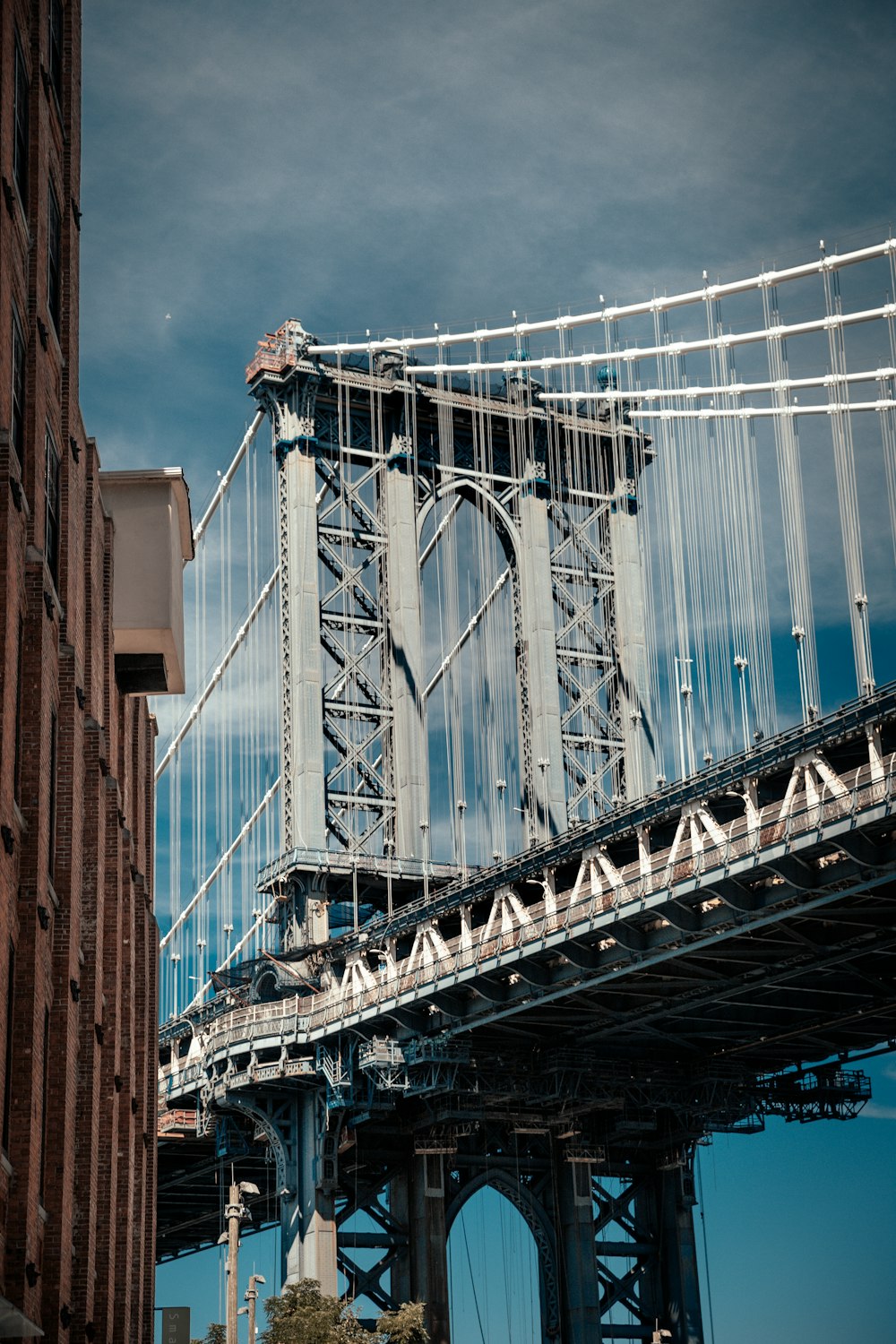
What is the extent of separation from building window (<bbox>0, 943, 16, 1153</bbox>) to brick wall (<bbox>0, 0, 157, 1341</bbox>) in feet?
0.17

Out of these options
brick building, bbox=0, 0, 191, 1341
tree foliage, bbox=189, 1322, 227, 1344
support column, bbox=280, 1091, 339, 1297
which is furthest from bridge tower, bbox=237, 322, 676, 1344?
brick building, bbox=0, 0, 191, 1341

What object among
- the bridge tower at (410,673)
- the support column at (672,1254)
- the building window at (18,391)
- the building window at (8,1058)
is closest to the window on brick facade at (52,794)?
the building window at (8,1058)

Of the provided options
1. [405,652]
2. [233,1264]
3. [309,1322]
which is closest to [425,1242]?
[405,652]

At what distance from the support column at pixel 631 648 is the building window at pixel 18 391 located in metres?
61.7

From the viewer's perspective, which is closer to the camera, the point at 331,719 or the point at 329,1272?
the point at 329,1272

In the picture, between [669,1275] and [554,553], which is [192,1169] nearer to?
[669,1275]

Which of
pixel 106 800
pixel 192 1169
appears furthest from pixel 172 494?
pixel 192 1169

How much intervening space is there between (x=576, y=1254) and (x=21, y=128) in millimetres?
65107

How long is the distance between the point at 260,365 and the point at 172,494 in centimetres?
4806

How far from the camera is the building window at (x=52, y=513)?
29.2 m

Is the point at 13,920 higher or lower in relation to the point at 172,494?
lower

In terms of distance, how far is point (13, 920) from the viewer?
25.2 m

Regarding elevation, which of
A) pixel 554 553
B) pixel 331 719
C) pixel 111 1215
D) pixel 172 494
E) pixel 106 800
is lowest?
pixel 111 1215

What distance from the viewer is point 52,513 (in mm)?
29438
